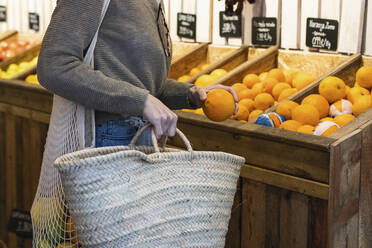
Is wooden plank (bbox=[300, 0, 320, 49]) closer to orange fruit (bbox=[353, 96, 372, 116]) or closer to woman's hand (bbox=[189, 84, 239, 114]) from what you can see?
orange fruit (bbox=[353, 96, 372, 116])

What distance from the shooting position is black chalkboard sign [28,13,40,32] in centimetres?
486

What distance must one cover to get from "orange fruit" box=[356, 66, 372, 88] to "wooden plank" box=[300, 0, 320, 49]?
546mm

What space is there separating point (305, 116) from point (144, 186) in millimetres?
1288

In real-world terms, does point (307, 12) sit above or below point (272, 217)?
above

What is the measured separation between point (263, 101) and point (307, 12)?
683 mm

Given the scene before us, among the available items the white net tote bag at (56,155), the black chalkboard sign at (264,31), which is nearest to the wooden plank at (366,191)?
the white net tote bag at (56,155)

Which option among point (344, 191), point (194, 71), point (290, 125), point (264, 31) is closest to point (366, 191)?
point (344, 191)

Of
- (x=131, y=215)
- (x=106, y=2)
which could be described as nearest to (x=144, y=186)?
(x=131, y=215)

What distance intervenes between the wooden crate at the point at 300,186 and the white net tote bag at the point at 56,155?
864mm

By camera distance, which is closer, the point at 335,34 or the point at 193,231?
the point at 193,231

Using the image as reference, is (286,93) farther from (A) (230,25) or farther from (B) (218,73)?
(A) (230,25)

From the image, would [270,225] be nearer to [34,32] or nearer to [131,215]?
[131,215]

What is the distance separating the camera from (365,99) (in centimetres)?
251

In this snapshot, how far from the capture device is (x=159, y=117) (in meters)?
1.41
